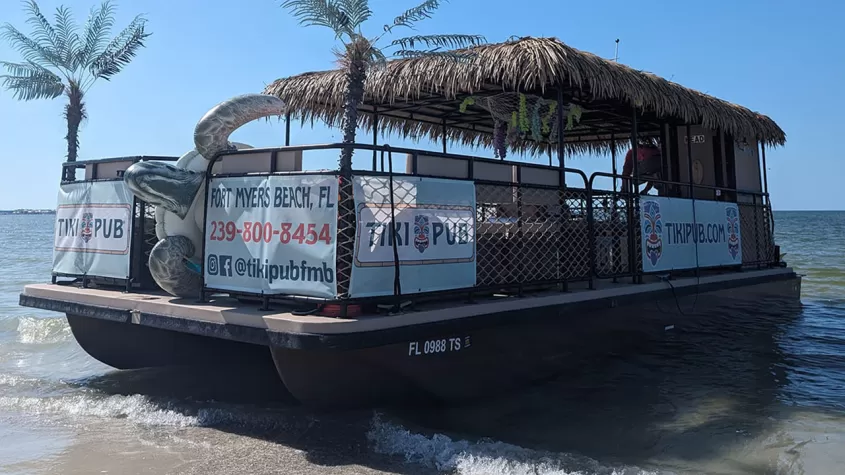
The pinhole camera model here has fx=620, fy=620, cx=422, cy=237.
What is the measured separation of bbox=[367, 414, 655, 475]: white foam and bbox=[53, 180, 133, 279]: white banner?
3.36 m

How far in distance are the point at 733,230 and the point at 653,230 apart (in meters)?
2.83

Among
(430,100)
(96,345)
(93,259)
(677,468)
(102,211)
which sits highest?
(430,100)

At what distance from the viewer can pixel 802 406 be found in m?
6.25

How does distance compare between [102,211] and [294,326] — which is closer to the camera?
[294,326]

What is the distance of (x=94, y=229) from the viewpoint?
659 cm

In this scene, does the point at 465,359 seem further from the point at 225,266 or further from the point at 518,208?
the point at 225,266

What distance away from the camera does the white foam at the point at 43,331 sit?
10.3 metres

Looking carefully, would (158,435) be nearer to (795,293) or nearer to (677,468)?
(677,468)

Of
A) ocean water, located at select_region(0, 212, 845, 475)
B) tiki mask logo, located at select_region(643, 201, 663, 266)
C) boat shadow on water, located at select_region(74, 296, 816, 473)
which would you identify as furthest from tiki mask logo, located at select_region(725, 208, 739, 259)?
tiki mask logo, located at select_region(643, 201, 663, 266)

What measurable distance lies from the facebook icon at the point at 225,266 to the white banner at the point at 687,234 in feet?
16.3

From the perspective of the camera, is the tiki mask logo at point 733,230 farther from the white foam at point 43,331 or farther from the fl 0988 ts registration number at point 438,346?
the white foam at point 43,331

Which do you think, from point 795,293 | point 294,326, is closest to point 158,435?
point 294,326

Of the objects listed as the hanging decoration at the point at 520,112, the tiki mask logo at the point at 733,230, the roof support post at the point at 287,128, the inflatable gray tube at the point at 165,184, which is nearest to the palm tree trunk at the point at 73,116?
the roof support post at the point at 287,128

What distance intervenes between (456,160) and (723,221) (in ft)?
19.2
